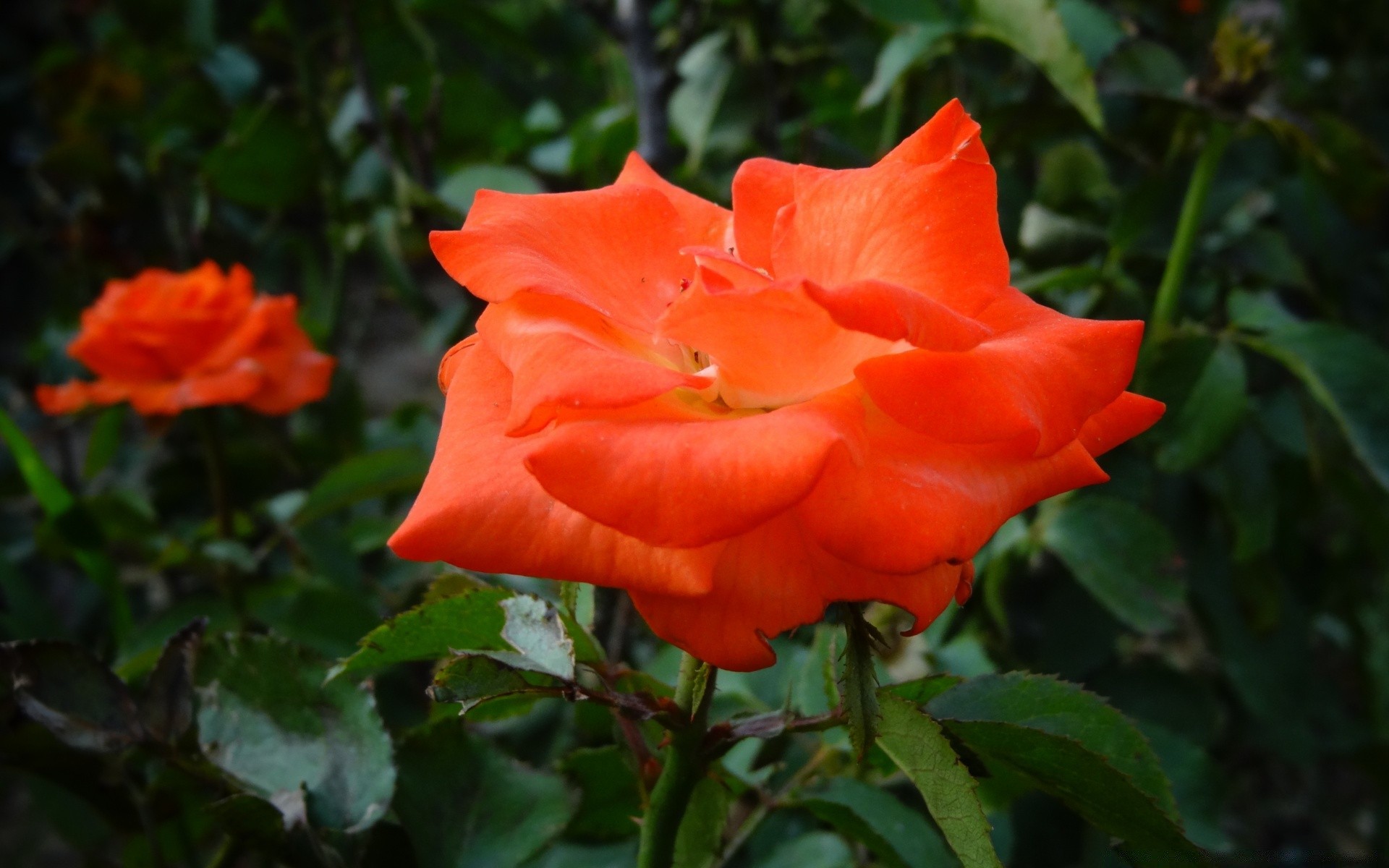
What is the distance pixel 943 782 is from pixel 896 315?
A: 149 millimetres

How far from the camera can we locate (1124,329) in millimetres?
348

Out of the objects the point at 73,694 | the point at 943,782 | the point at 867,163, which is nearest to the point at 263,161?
the point at 867,163

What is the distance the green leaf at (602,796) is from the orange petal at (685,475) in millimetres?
235

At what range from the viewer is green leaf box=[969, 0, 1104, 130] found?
0.64 m

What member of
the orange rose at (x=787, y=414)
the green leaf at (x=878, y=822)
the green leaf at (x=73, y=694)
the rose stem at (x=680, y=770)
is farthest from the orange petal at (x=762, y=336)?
the green leaf at (x=73, y=694)

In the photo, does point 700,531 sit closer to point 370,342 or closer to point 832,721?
point 832,721

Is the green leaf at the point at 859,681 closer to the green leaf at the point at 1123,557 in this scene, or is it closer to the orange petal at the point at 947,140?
the orange petal at the point at 947,140

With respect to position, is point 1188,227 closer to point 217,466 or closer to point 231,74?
point 217,466

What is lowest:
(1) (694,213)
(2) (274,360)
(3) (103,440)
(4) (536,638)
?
(3) (103,440)

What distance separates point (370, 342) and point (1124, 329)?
6.65ft

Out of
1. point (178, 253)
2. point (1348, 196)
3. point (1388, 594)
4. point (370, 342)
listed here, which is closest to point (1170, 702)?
point (1388, 594)

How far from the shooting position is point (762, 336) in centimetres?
34

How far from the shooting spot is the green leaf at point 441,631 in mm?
385

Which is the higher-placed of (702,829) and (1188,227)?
(1188,227)
